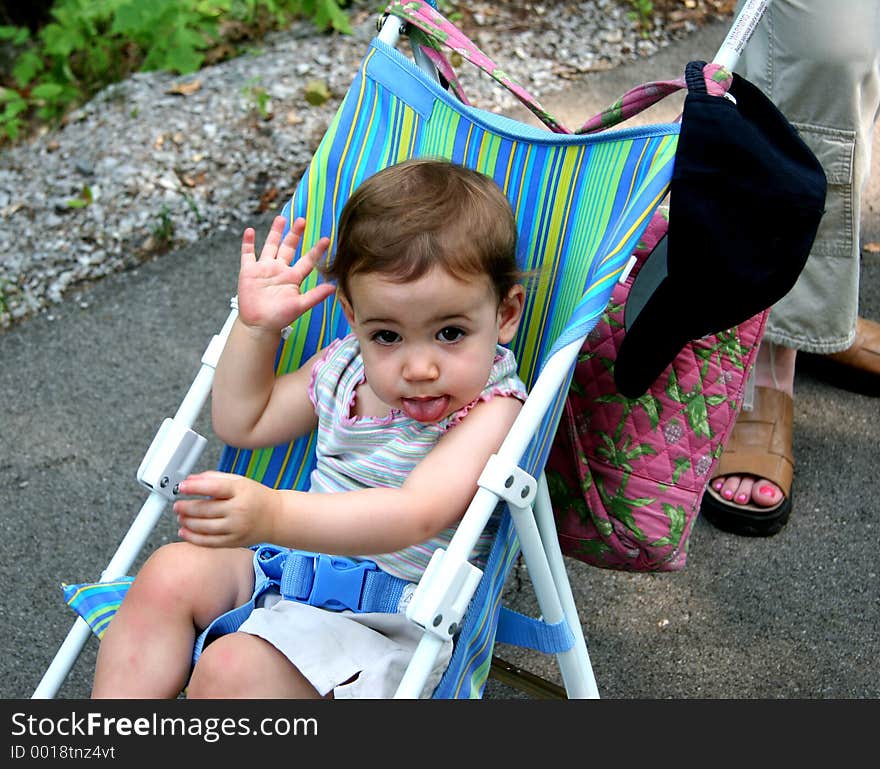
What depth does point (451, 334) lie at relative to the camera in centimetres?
176

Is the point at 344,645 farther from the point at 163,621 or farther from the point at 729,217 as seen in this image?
the point at 729,217

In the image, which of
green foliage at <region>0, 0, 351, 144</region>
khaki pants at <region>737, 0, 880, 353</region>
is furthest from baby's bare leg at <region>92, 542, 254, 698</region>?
green foliage at <region>0, 0, 351, 144</region>

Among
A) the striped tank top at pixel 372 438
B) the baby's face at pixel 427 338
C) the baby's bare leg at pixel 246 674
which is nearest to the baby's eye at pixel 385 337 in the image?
the baby's face at pixel 427 338

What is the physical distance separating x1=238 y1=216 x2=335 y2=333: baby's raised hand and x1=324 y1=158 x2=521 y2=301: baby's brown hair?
0.41 feet

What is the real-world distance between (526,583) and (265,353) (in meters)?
1.03

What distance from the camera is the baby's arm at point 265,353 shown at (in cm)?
197

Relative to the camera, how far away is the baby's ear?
1.84 metres

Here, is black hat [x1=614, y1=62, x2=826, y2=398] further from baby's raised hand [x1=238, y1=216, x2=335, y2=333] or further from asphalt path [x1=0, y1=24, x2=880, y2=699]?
asphalt path [x1=0, y1=24, x2=880, y2=699]

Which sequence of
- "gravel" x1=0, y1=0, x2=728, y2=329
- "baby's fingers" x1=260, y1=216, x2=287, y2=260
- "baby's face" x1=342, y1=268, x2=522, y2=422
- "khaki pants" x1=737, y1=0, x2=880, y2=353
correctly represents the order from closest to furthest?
"baby's face" x1=342, y1=268, x2=522, y2=422 < "baby's fingers" x1=260, y1=216, x2=287, y2=260 < "khaki pants" x1=737, y1=0, x2=880, y2=353 < "gravel" x1=0, y1=0, x2=728, y2=329

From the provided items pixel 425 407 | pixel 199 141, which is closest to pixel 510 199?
pixel 425 407

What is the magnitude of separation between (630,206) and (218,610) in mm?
929

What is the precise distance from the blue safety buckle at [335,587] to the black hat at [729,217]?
2.13 feet

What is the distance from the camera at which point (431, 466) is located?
5.69 ft

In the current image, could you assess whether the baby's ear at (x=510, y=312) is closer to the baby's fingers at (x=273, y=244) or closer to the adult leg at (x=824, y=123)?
the baby's fingers at (x=273, y=244)
